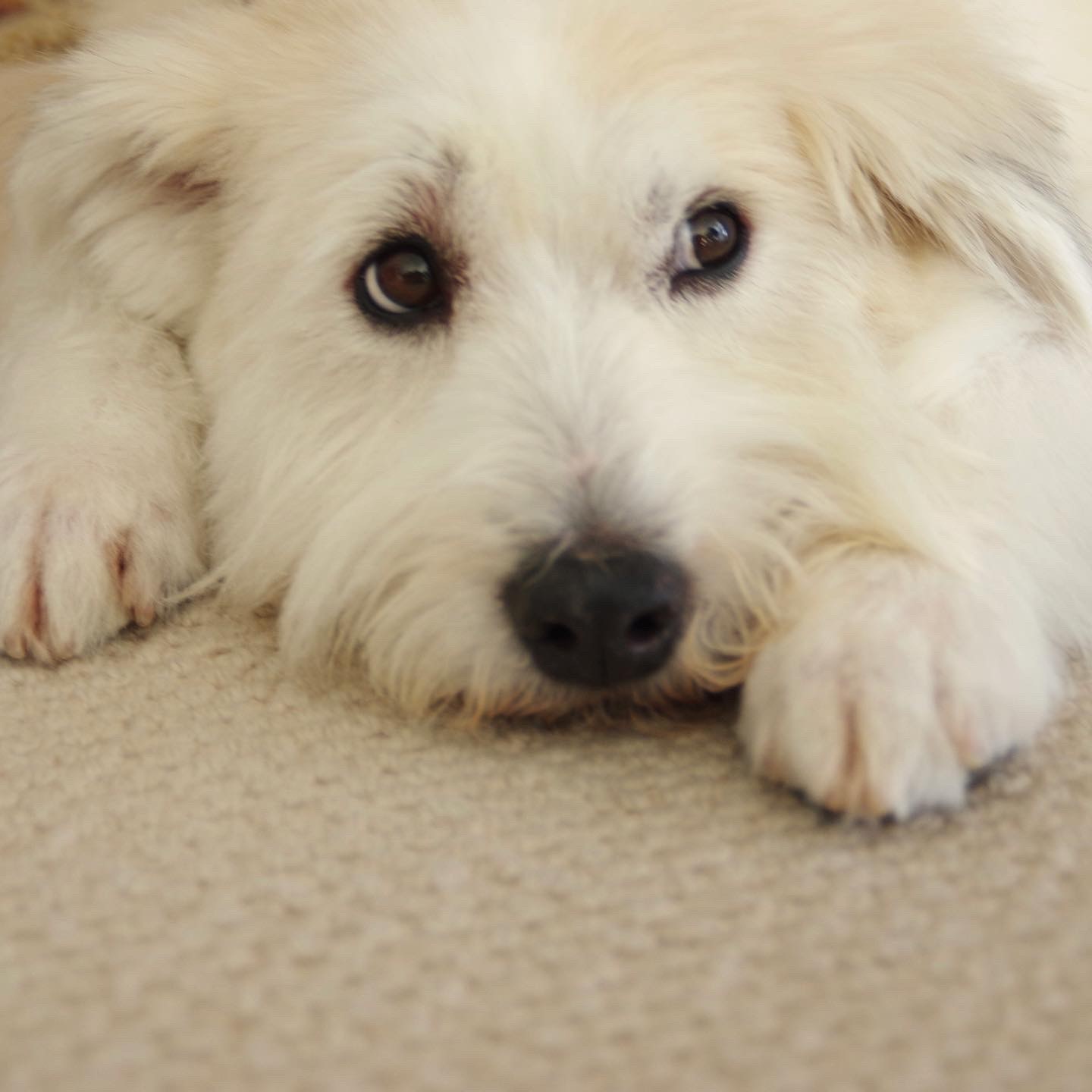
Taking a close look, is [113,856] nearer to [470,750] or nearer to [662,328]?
[470,750]

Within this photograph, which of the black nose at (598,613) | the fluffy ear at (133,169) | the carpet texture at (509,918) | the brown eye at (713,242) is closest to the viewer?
the carpet texture at (509,918)

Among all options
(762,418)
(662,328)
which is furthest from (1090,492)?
(662,328)

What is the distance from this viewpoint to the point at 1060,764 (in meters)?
1.04

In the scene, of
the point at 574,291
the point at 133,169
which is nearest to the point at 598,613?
the point at 574,291

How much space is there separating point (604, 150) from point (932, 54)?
16.4 inches

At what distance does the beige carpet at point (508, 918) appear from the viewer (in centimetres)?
78

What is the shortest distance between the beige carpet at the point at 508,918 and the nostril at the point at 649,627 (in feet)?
0.33

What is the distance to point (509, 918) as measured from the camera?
2.99 feet

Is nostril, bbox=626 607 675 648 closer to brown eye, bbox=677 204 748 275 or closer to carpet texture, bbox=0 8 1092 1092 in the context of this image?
carpet texture, bbox=0 8 1092 1092

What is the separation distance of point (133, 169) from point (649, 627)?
2.97ft

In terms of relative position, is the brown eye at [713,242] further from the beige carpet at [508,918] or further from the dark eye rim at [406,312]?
the beige carpet at [508,918]

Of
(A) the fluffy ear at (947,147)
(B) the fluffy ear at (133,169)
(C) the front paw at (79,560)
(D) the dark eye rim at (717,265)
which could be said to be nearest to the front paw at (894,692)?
(D) the dark eye rim at (717,265)

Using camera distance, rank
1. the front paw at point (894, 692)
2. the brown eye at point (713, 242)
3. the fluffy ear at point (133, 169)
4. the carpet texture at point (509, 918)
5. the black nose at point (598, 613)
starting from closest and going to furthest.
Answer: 1. the carpet texture at point (509, 918)
2. the front paw at point (894, 692)
3. the black nose at point (598, 613)
4. the brown eye at point (713, 242)
5. the fluffy ear at point (133, 169)

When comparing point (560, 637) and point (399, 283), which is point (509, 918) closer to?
point (560, 637)
